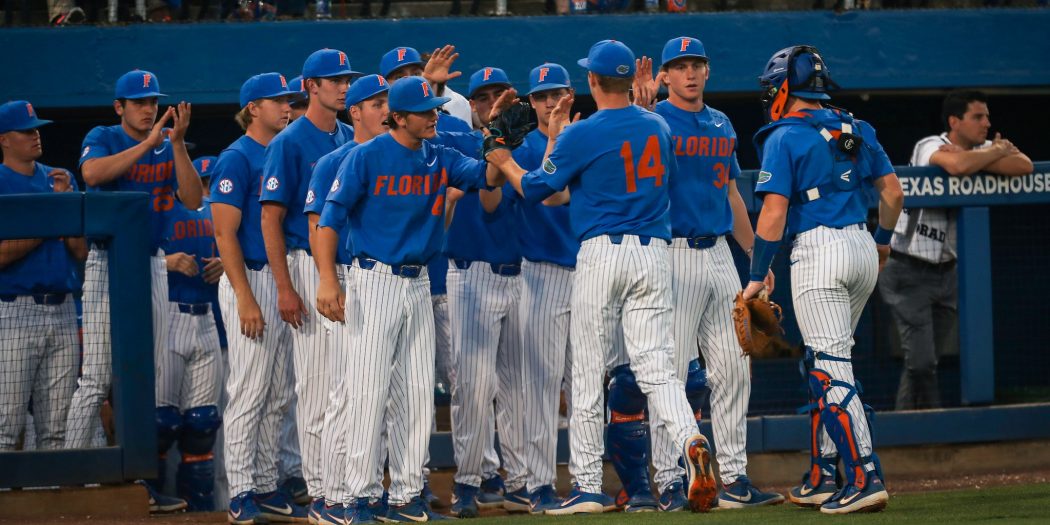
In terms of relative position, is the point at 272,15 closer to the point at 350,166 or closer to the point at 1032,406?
the point at 350,166

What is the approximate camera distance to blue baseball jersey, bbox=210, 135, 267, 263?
6.14 m

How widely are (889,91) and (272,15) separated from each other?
14.9 feet

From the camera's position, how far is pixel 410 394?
5688 mm

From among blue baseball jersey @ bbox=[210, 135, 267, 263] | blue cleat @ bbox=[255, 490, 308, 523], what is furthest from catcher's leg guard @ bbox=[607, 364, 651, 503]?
blue baseball jersey @ bbox=[210, 135, 267, 263]

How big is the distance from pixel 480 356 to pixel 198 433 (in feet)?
5.71

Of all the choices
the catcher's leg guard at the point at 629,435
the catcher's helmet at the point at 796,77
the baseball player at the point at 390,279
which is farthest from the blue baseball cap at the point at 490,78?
the catcher's leg guard at the point at 629,435

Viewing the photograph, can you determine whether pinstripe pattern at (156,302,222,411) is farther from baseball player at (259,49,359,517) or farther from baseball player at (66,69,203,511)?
baseball player at (259,49,359,517)

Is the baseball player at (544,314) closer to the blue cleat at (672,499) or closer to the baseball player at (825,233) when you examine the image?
the blue cleat at (672,499)

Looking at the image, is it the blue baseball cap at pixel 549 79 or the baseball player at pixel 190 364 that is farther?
the baseball player at pixel 190 364

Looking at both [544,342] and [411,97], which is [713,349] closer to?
[544,342]

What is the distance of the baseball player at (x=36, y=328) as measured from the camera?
6617 millimetres

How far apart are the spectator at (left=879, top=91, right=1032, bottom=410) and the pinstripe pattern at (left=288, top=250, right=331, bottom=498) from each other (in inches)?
123

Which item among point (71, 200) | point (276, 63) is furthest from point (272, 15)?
point (71, 200)

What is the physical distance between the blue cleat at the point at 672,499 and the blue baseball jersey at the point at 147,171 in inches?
110
